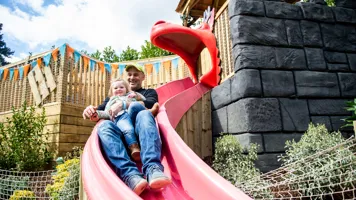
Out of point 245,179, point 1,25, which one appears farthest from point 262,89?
point 1,25

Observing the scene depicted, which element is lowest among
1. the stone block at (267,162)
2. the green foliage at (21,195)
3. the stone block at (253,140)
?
the green foliage at (21,195)

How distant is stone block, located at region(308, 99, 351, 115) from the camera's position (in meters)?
2.63

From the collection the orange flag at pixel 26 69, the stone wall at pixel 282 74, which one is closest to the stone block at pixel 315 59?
the stone wall at pixel 282 74

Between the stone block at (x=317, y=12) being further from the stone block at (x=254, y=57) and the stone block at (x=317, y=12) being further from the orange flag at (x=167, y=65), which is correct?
the orange flag at (x=167, y=65)

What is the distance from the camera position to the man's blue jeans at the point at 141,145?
1.43 m

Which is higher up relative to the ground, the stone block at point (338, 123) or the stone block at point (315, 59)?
the stone block at point (315, 59)

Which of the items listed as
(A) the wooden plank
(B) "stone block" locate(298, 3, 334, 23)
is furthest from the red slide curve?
(A) the wooden plank

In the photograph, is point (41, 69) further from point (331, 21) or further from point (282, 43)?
point (331, 21)

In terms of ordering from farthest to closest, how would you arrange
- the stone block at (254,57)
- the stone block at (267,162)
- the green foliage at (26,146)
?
the green foliage at (26,146) → the stone block at (254,57) → the stone block at (267,162)

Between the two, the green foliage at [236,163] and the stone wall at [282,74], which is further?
the stone wall at [282,74]

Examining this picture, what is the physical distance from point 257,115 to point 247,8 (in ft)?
3.89

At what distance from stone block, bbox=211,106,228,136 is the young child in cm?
105

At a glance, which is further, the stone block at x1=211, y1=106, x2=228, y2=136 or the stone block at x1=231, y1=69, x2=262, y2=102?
the stone block at x1=211, y1=106, x2=228, y2=136

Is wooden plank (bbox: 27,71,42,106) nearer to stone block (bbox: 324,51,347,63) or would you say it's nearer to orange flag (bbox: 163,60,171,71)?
orange flag (bbox: 163,60,171,71)
